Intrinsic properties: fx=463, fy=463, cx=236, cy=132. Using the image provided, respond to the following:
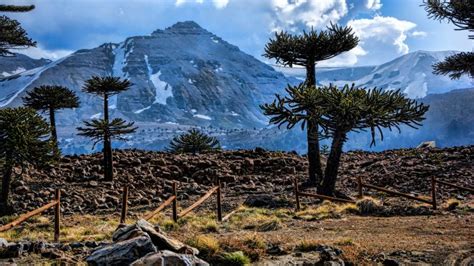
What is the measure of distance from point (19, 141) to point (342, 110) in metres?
11.6

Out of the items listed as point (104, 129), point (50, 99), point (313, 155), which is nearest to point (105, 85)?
point (104, 129)

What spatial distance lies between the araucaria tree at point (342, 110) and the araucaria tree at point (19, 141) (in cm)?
859

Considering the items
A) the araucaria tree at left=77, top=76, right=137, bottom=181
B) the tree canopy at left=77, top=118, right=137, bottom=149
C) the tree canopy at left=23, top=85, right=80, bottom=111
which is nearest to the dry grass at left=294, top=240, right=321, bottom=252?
the araucaria tree at left=77, top=76, right=137, bottom=181

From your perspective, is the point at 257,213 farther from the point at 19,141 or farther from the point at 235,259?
the point at 19,141

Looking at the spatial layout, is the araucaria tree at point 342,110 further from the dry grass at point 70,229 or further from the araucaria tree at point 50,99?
the araucaria tree at point 50,99

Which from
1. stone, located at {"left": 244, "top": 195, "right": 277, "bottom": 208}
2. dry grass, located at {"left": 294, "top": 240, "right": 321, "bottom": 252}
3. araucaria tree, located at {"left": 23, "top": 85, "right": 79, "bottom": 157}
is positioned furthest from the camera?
araucaria tree, located at {"left": 23, "top": 85, "right": 79, "bottom": 157}

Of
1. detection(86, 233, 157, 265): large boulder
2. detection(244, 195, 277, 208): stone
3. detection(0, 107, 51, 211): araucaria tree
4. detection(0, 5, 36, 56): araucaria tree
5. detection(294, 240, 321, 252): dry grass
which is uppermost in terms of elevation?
detection(0, 5, 36, 56): araucaria tree

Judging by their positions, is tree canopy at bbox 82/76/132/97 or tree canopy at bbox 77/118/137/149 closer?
tree canopy at bbox 77/118/137/149

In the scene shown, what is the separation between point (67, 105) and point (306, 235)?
21159 mm

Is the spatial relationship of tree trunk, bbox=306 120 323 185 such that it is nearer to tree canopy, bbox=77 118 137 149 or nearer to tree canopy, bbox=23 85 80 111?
tree canopy, bbox=77 118 137 149

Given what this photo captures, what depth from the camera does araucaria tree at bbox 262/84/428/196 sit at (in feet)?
53.1

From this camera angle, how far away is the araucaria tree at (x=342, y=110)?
16172 millimetres

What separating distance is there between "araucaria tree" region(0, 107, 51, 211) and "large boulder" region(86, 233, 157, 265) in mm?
10797

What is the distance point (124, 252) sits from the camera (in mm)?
7543
